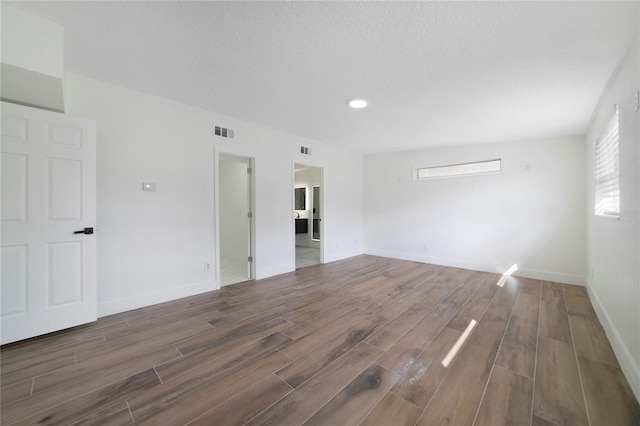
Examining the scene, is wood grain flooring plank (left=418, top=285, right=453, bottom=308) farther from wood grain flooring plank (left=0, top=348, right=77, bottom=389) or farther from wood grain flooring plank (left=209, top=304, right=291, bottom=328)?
wood grain flooring plank (left=0, top=348, right=77, bottom=389)

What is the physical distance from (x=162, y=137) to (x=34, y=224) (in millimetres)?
1493

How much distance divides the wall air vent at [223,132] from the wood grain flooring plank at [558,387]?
4188mm

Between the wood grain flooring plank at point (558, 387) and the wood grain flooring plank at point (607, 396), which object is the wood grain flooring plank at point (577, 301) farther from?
the wood grain flooring plank at point (607, 396)

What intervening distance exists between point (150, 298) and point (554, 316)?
4.73 m

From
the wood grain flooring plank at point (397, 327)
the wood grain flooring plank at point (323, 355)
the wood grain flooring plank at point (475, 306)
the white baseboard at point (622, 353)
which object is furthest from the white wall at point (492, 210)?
the wood grain flooring plank at point (323, 355)

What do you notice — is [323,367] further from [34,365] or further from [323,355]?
[34,365]

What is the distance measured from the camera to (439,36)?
6.14 feet

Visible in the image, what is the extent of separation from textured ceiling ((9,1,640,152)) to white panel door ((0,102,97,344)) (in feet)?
2.39

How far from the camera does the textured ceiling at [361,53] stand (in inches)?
65.8

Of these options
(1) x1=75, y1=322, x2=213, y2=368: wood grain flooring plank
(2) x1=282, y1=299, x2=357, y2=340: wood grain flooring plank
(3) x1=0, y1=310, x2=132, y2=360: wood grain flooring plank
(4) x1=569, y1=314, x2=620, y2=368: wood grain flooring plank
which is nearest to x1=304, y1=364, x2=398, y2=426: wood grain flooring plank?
(2) x1=282, y1=299, x2=357, y2=340: wood grain flooring plank

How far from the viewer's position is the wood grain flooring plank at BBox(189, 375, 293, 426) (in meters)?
1.40

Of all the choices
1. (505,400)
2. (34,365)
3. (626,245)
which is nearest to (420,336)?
(505,400)

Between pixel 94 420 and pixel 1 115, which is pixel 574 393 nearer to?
pixel 94 420

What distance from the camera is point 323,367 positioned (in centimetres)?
188
